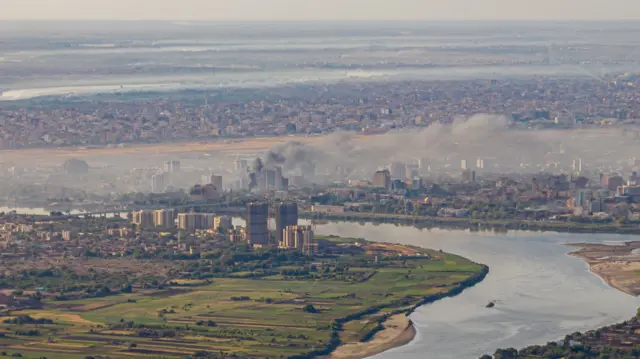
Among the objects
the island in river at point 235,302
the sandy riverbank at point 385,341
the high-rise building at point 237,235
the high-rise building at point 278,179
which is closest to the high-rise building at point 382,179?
the high-rise building at point 278,179

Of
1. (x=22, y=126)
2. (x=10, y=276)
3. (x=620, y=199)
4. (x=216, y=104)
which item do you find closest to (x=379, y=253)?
(x=10, y=276)

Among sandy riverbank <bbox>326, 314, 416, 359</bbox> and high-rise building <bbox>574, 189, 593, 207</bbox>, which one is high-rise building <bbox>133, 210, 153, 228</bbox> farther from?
sandy riverbank <bbox>326, 314, 416, 359</bbox>

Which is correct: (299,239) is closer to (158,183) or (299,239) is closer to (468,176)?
(158,183)

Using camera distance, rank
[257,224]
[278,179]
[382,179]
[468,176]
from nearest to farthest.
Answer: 1. [257,224]
2. [278,179]
3. [382,179]
4. [468,176]

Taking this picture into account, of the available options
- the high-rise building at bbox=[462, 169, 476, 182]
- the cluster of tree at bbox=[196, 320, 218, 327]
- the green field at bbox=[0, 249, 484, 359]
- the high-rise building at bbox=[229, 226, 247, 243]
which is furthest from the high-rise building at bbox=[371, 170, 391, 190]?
the cluster of tree at bbox=[196, 320, 218, 327]

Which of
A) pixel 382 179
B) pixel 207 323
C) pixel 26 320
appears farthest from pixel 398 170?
pixel 26 320

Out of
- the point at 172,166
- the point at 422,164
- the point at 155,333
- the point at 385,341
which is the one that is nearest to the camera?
the point at 155,333
